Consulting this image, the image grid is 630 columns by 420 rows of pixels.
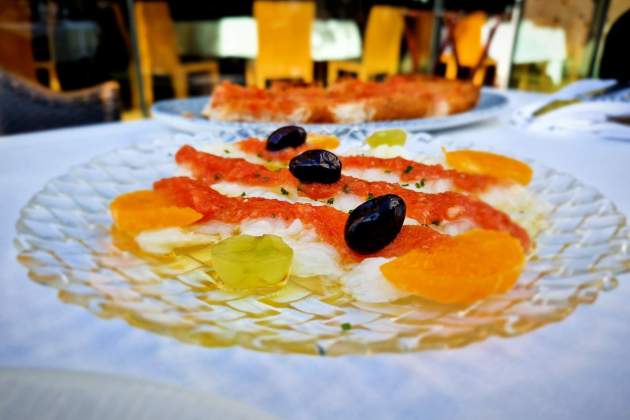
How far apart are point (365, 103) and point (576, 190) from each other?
1103 mm

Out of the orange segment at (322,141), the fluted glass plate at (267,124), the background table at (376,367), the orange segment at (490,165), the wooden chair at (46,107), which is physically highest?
the orange segment at (490,165)

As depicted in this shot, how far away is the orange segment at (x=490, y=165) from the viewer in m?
1.08

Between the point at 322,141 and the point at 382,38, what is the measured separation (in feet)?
17.7

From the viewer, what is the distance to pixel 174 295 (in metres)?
0.63

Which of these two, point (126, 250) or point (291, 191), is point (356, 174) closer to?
point (291, 191)

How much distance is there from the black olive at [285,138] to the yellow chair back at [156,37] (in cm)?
512

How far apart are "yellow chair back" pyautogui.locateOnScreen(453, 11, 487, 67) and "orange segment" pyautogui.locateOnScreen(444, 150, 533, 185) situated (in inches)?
225

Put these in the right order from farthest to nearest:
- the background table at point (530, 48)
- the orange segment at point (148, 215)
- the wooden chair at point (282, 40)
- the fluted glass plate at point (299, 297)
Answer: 1. the background table at point (530, 48)
2. the wooden chair at point (282, 40)
3. the orange segment at point (148, 215)
4. the fluted glass plate at point (299, 297)

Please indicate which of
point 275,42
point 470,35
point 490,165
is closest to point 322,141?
point 490,165

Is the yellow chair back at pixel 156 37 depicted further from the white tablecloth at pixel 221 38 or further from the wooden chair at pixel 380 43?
the wooden chair at pixel 380 43

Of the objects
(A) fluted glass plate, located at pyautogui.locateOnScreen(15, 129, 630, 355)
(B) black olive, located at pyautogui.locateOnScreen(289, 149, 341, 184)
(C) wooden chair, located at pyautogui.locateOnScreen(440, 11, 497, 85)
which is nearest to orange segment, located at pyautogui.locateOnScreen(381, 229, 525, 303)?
(A) fluted glass plate, located at pyautogui.locateOnScreen(15, 129, 630, 355)

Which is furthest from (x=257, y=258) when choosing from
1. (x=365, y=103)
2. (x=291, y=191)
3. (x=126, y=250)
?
(x=365, y=103)

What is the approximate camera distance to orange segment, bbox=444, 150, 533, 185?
42.5 inches

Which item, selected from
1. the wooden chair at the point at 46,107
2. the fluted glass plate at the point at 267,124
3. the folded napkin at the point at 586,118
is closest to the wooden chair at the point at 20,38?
the wooden chair at the point at 46,107
